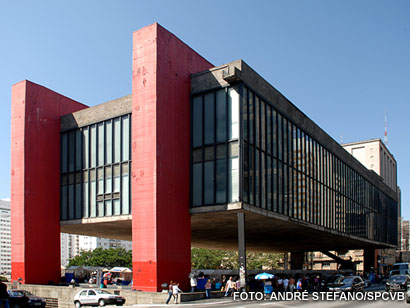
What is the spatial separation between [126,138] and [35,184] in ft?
32.3

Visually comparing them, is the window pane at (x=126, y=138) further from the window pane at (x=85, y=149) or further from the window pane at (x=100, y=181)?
the window pane at (x=85, y=149)

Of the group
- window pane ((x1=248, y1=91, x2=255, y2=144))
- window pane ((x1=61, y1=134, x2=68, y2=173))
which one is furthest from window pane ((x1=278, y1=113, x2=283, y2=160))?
window pane ((x1=61, y1=134, x2=68, y2=173))

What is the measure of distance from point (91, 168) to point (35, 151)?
18.0 feet

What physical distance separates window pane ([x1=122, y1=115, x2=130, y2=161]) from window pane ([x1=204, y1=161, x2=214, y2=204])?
704 centimetres

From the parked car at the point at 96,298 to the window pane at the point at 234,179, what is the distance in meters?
10.1

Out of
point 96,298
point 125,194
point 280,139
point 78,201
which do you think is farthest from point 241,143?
point 78,201

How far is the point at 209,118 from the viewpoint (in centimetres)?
3588

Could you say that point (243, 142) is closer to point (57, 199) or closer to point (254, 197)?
point (254, 197)

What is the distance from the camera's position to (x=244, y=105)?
3503 cm

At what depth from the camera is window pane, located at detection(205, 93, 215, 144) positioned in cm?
3559

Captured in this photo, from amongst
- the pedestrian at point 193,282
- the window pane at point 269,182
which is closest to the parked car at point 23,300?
the pedestrian at point 193,282

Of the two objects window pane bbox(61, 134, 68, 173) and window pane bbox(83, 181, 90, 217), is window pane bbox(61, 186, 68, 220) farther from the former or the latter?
window pane bbox(83, 181, 90, 217)

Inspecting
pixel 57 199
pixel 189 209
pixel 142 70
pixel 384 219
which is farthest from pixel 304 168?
pixel 384 219

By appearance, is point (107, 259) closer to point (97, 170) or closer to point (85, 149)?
point (85, 149)
